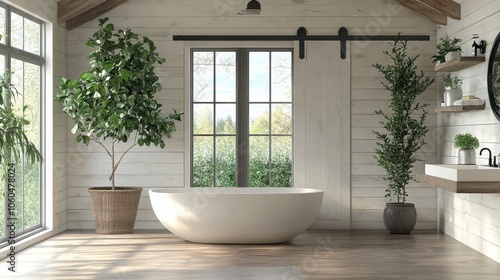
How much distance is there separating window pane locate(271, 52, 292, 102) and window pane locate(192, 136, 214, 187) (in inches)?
37.9

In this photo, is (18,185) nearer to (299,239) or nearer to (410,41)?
(299,239)

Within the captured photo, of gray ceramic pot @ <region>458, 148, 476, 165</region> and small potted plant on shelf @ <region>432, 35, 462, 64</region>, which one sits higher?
small potted plant on shelf @ <region>432, 35, 462, 64</region>

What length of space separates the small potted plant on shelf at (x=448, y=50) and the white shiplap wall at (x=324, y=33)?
657 millimetres

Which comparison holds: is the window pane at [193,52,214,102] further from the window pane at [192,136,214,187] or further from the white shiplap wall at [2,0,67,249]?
the white shiplap wall at [2,0,67,249]

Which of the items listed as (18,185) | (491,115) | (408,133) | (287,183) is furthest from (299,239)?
(18,185)

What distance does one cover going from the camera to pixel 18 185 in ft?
24.1

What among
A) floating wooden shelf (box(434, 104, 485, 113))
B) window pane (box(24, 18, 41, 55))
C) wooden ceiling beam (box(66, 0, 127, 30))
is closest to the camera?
floating wooden shelf (box(434, 104, 485, 113))

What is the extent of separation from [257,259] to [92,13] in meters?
3.83

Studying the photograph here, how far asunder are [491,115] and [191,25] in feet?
12.2

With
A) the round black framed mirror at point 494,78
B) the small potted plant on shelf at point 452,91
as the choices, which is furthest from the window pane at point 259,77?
the round black framed mirror at point 494,78

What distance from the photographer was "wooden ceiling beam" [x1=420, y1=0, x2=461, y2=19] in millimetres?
7977

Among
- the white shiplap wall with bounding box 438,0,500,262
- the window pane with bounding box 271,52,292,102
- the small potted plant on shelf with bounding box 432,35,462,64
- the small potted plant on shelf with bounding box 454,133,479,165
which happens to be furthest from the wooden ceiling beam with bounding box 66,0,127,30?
the small potted plant on shelf with bounding box 454,133,479,165

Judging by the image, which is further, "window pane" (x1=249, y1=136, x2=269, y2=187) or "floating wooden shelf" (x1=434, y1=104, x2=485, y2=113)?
"window pane" (x1=249, y1=136, x2=269, y2=187)

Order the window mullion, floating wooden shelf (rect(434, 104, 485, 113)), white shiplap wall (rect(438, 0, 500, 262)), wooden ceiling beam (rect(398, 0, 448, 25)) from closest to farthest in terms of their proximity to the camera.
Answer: white shiplap wall (rect(438, 0, 500, 262)), floating wooden shelf (rect(434, 104, 485, 113)), wooden ceiling beam (rect(398, 0, 448, 25)), the window mullion
